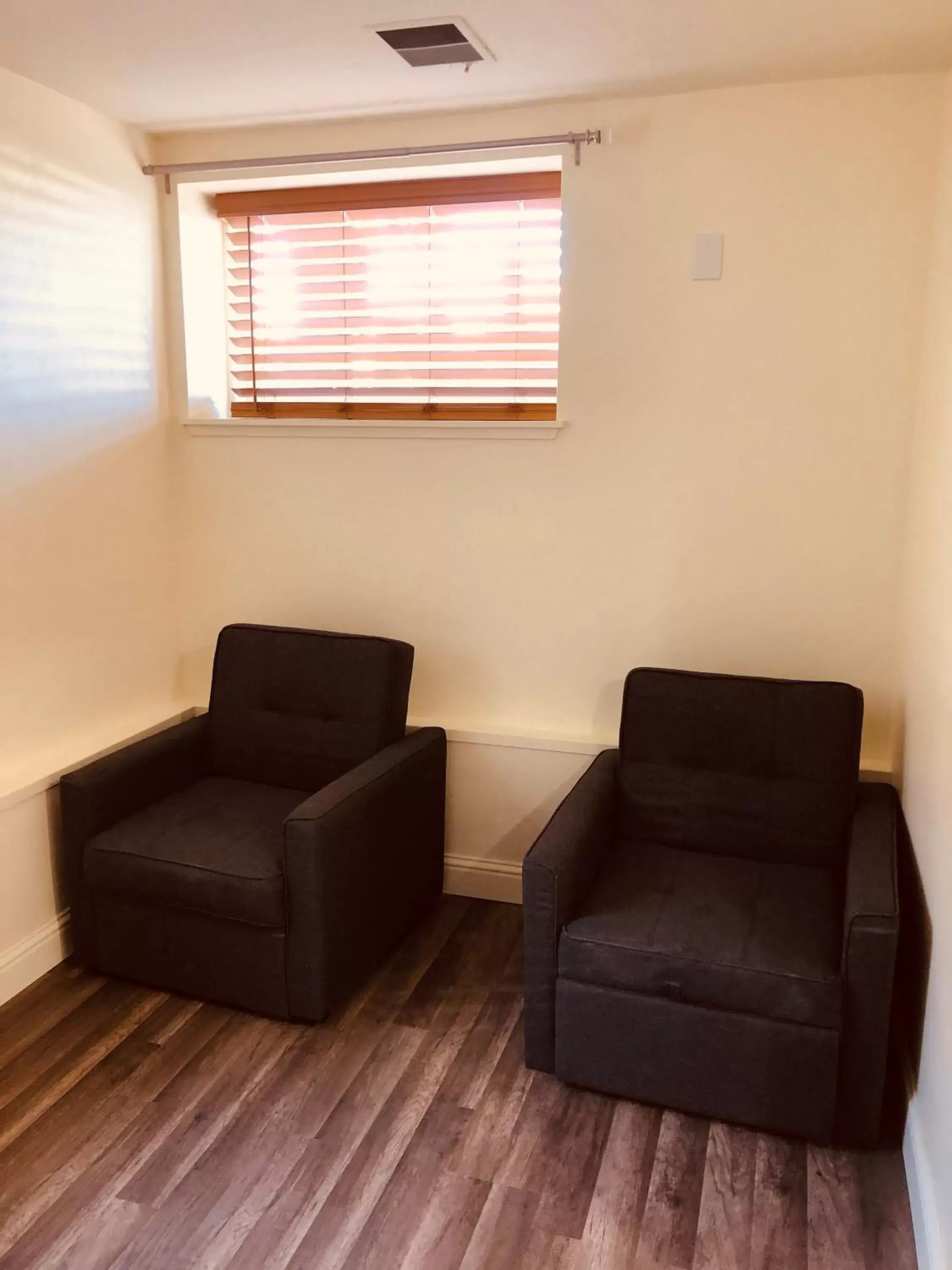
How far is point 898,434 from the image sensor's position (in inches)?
107

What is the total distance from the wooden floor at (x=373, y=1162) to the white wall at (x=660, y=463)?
100cm

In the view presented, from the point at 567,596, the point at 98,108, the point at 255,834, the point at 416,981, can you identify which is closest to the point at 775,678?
the point at 567,596

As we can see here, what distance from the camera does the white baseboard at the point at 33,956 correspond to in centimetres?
267

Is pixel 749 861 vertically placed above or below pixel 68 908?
above

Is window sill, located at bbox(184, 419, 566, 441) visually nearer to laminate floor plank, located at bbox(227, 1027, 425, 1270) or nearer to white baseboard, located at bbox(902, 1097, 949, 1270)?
laminate floor plank, located at bbox(227, 1027, 425, 1270)

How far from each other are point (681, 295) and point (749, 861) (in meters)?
1.61

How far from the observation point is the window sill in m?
3.03

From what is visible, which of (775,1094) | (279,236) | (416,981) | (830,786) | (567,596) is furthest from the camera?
(279,236)

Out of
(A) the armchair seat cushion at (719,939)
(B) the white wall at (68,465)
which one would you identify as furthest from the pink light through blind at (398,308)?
(A) the armchair seat cushion at (719,939)

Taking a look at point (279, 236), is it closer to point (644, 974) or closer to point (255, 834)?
point (255, 834)

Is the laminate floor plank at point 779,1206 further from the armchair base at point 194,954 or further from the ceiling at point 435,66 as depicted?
the ceiling at point 435,66

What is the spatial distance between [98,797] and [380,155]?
6.81 ft

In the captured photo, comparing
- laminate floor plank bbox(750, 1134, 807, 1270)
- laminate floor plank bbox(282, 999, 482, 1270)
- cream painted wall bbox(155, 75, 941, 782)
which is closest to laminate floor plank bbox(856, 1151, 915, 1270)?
laminate floor plank bbox(750, 1134, 807, 1270)

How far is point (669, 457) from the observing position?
9.61ft
